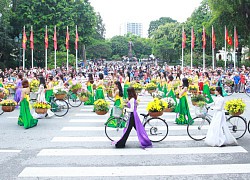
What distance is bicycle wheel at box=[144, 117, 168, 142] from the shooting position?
11.2 m

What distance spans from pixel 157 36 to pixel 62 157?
245 feet

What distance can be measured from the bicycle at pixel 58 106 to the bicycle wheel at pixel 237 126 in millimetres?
7473

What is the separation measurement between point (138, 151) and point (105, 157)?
1.03 meters

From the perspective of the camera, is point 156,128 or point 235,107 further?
point 156,128

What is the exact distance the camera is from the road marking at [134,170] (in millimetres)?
8031

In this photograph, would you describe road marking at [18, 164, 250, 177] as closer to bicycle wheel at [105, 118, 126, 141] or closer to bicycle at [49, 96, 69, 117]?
bicycle wheel at [105, 118, 126, 141]

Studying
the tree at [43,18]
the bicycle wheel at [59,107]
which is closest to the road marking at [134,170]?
the bicycle wheel at [59,107]

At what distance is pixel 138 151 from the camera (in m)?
10.0

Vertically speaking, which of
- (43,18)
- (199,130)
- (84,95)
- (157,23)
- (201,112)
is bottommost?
(199,130)

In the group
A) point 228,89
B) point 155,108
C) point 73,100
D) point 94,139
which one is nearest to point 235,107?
point 155,108

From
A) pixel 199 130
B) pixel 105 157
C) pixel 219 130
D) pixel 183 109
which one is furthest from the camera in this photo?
pixel 183 109

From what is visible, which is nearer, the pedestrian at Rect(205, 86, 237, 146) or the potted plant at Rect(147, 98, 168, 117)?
the pedestrian at Rect(205, 86, 237, 146)

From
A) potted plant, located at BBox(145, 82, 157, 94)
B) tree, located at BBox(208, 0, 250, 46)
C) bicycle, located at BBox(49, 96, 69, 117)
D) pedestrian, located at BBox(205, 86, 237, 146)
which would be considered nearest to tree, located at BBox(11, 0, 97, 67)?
tree, located at BBox(208, 0, 250, 46)

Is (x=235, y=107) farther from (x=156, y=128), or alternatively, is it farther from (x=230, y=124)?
(x=156, y=128)
